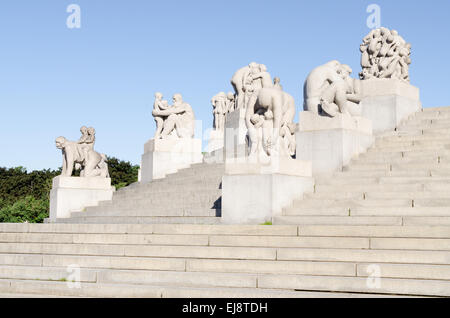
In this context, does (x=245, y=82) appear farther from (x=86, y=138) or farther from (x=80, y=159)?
(x=80, y=159)

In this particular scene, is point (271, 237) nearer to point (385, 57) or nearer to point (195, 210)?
point (195, 210)

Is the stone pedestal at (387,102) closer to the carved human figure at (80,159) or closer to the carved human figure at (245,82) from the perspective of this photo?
the carved human figure at (245,82)

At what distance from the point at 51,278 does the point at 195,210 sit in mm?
5008

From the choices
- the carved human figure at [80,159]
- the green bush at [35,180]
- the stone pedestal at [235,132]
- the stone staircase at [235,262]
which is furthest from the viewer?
the green bush at [35,180]

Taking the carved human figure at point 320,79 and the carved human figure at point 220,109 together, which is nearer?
the carved human figure at point 320,79

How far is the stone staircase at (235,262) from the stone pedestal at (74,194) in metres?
7.53

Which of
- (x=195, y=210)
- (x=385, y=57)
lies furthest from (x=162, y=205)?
(x=385, y=57)

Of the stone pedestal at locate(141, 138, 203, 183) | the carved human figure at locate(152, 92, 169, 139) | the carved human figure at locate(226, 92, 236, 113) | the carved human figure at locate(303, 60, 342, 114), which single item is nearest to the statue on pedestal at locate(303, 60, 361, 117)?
the carved human figure at locate(303, 60, 342, 114)

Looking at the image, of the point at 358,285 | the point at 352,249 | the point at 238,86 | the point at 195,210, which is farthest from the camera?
the point at 238,86

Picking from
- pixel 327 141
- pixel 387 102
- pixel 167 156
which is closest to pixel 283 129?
pixel 327 141

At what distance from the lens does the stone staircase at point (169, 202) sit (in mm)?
14368

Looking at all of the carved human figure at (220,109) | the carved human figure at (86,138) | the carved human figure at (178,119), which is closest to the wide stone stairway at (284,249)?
the carved human figure at (86,138)

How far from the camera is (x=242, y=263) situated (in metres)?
9.38
